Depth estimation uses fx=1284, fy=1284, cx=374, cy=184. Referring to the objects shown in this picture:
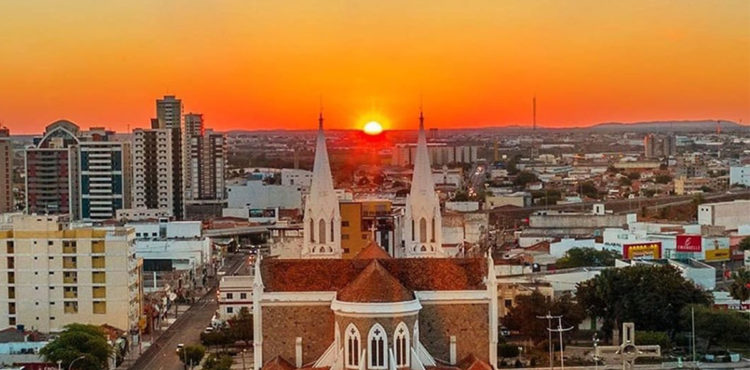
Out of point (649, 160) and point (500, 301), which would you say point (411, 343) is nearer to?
point (500, 301)

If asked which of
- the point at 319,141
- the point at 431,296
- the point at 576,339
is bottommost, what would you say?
the point at 576,339

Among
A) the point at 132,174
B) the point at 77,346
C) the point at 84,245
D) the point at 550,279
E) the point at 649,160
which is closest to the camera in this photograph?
the point at 77,346

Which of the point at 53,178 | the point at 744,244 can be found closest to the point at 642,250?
the point at 744,244

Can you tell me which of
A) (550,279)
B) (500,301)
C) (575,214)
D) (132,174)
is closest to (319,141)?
(500,301)

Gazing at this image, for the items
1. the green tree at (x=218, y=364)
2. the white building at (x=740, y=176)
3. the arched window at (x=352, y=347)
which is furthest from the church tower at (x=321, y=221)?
the white building at (x=740, y=176)

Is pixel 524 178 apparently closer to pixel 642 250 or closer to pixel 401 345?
pixel 642 250

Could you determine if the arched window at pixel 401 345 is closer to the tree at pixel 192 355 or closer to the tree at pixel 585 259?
the tree at pixel 192 355
